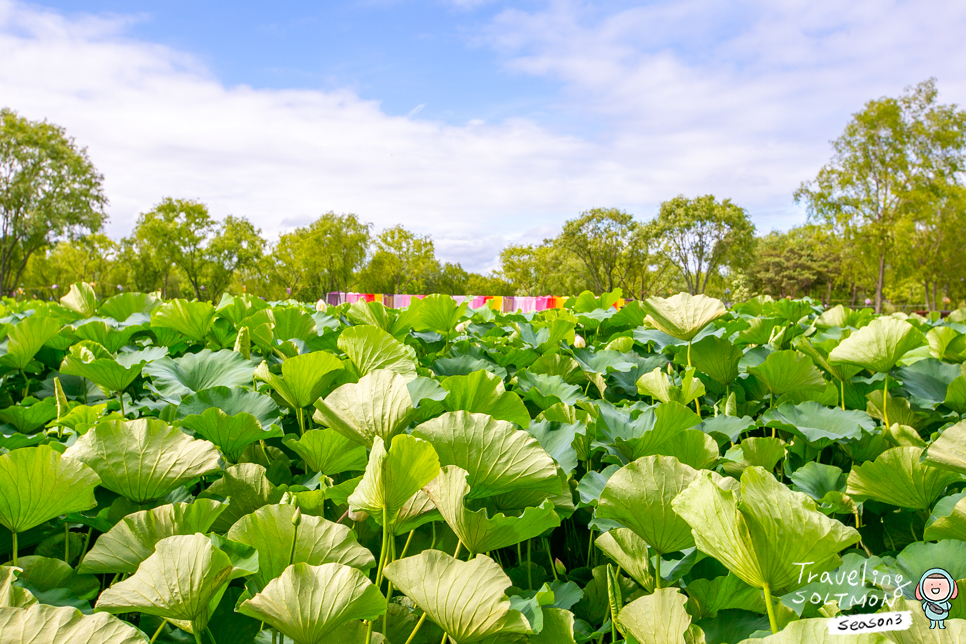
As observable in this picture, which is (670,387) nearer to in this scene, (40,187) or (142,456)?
(142,456)

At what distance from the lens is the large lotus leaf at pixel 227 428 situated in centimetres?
83

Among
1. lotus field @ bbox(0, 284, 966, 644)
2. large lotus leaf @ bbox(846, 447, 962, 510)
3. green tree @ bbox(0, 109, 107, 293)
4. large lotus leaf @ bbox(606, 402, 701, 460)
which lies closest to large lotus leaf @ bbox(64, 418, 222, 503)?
lotus field @ bbox(0, 284, 966, 644)

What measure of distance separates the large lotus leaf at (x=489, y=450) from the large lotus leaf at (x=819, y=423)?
0.56 metres

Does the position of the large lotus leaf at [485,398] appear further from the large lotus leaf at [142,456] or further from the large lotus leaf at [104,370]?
the large lotus leaf at [104,370]

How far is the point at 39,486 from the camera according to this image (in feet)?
2.00

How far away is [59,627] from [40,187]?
33302mm

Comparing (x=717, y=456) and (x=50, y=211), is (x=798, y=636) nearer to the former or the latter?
(x=717, y=456)

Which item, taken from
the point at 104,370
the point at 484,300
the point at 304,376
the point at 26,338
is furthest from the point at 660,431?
the point at 484,300

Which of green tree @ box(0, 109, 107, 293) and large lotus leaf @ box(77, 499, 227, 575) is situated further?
green tree @ box(0, 109, 107, 293)

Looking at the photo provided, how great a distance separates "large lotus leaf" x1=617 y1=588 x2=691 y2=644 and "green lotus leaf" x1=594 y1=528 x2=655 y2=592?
92 mm

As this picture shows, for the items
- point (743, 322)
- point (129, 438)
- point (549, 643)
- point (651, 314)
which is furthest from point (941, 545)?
point (743, 322)

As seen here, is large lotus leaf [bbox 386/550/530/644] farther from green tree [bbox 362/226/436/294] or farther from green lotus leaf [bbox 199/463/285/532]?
green tree [bbox 362/226/436/294]

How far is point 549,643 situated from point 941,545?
0.45m

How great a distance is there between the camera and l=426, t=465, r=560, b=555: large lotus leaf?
1.83 ft
